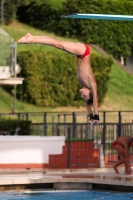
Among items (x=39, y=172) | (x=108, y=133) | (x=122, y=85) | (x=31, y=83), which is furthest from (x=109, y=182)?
(x=122, y=85)

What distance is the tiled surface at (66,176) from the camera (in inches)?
767

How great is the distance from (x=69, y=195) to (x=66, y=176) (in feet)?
4.72

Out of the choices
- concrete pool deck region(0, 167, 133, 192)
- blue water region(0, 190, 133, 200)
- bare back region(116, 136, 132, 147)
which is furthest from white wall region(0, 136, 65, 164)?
blue water region(0, 190, 133, 200)

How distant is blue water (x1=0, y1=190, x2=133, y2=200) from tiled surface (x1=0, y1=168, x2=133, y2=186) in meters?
0.28

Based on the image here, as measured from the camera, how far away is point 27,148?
22734 millimetres

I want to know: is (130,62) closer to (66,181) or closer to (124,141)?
(124,141)

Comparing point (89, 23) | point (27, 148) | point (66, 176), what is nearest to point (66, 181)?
point (66, 176)

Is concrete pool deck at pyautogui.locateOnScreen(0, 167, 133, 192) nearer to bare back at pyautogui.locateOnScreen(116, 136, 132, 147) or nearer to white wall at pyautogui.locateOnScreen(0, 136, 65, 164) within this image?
bare back at pyautogui.locateOnScreen(116, 136, 132, 147)

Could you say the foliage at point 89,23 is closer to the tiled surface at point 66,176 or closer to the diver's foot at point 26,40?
the tiled surface at point 66,176

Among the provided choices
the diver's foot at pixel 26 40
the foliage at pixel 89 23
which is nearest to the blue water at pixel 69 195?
the diver's foot at pixel 26 40

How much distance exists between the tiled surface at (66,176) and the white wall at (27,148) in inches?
26.7

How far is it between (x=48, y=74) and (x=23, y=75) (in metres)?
1.62

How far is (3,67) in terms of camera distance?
2948 centimetres

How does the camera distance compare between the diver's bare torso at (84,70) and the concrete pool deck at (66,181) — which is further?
the concrete pool deck at (66,181)
